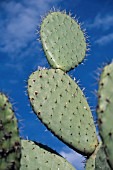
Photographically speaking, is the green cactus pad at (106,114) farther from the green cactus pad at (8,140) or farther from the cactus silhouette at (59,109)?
the cactus silhouette at (59,109)

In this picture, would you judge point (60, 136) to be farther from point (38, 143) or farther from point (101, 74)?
point (101, 74)

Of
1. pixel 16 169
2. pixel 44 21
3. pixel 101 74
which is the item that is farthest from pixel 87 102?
pixel 101 74

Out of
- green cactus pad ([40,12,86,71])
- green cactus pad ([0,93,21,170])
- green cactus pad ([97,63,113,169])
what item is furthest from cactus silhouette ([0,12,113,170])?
green cactus pad ([97,63,113,169])

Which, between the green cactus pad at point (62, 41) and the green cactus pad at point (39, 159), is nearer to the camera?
the green cactus pad at point (39, 159)

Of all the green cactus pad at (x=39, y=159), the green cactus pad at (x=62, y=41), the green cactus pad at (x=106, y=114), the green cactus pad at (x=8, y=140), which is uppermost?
the green cactus pad at (x=62, y=41)

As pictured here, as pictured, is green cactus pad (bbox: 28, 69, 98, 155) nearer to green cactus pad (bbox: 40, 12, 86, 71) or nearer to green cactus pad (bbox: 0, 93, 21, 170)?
green cactus pad (bbox: 40, 12, 86, 71)

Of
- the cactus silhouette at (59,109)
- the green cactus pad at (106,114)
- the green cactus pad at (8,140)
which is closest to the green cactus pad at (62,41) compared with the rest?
the cactus silhouette at (59,109)
